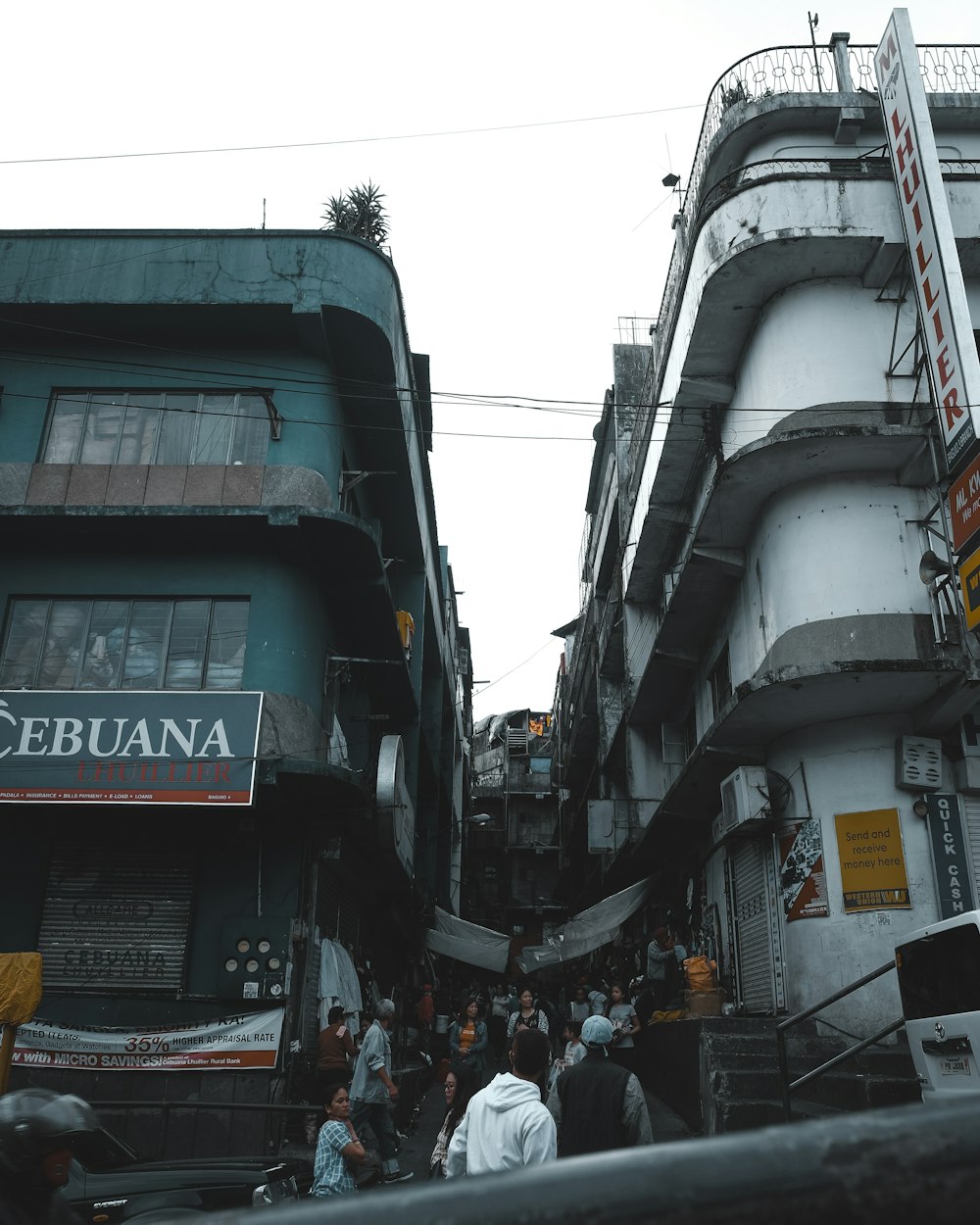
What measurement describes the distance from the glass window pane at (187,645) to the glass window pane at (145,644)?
152 mm

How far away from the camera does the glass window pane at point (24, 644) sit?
14.4 metres

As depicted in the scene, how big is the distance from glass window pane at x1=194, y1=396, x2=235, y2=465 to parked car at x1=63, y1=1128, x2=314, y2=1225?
10.3 meters

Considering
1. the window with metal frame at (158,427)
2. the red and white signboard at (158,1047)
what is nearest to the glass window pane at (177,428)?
the window with metal frame at (158,427)

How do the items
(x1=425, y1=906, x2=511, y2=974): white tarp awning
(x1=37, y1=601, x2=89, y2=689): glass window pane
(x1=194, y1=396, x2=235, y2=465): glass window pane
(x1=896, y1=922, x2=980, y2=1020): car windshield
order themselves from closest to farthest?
1. (x1=896, y1=922, x2=980, y2=1020): car windshield
2. (x1=37, y1=601, x2=89, y2=689): glass window pane
3. (x1=194, y1=396, x2=235, y2=465): glass window pane
4. (x1=425, y1=906, x2=511, y2=974): white tarp awning

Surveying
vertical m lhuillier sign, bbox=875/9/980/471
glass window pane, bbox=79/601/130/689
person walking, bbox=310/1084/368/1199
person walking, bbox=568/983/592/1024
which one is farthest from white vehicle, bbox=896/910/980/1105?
glass window pane, bbox=79/601/130/689

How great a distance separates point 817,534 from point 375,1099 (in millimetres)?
8710

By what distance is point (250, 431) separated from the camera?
15758 millimetres

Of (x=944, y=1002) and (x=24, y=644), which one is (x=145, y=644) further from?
(x=944, y=1002)

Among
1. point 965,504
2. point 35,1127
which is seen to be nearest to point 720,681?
point 965,504

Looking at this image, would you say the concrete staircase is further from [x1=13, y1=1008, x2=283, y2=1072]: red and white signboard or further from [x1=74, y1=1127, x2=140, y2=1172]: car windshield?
[x1=74, y1=1127, x2=140, y2=1172]: car windshield

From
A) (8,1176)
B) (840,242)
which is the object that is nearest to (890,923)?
(840,242)

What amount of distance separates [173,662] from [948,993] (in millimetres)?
10765

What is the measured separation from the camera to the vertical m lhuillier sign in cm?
1111

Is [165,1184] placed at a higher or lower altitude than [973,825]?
lower
